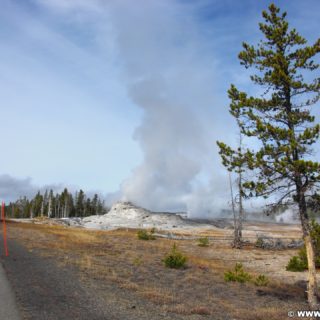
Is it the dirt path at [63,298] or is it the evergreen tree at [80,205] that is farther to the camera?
the evergreen tree at [80,205]

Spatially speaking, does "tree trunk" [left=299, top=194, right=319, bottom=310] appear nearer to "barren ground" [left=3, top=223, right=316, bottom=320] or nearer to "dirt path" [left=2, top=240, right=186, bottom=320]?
"barren ground" [left=3, top=223, right=316, bottom=320]

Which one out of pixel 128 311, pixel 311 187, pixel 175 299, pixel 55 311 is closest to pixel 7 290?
pixel 55 311

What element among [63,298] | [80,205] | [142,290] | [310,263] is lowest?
[142,290]

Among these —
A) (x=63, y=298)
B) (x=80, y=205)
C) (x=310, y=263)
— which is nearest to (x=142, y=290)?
(x=63, y=298)

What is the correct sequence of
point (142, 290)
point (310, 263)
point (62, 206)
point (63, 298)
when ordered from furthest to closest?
point (62, 206)
point (142, 290)
point (310, 263)
point (63, 298)

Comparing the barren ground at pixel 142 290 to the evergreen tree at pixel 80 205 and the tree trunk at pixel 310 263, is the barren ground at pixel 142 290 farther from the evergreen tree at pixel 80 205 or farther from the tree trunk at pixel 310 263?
the evergreen tree at pixel 80 205

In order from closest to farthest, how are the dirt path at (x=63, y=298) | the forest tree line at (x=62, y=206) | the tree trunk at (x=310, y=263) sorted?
the dirt path at (x=63, y=298), the tree trunk at (x=310, y=263), the forest tree line at (x=62, y=206)

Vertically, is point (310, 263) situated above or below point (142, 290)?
above

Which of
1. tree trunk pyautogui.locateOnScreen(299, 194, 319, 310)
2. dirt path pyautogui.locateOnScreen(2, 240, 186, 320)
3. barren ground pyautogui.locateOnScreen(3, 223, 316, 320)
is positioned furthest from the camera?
tree trunk pyautogui.locateOnScreen(299, 194, 319, 310)

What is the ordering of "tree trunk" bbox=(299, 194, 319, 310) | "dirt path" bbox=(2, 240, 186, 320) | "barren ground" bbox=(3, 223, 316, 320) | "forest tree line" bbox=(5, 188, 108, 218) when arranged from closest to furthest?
1. "dirt path" bbox=(2, 240, 186, 320)
2. "barren ground" bbox=(3, 223, 316, 320)
3. "tree trunk" bbox=(299, 194, 319, 310)
4. "forest tree line" bbox=(5, 188, 108, 218)

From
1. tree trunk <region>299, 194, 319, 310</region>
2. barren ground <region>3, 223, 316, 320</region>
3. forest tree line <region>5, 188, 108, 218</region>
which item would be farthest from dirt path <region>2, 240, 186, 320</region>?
forest tree line <region>5, 188, 108, 218</region>

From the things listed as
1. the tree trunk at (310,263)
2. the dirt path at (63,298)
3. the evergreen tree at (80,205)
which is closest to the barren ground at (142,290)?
the dirt path at (63,298)

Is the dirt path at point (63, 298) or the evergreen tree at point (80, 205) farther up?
the evergreen tree at point (80, 205)

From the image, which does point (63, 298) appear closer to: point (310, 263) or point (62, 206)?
point (310, 263)
